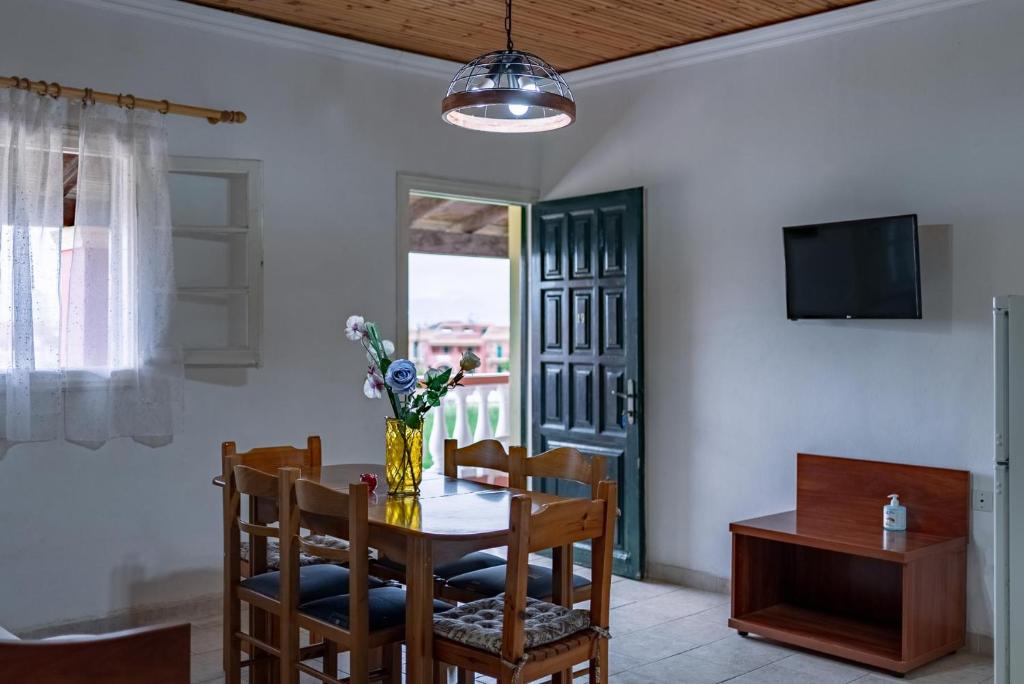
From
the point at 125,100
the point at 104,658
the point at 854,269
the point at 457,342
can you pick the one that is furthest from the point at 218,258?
the point at 457,342

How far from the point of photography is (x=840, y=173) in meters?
4.50

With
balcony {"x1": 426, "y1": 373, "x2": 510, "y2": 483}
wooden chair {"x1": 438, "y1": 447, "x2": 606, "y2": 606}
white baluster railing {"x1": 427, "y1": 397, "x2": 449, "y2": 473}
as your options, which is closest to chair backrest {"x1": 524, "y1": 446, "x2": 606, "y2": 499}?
wooden chair {"x1": 438, "y1": 447, "x2": 606, "y2": 606}

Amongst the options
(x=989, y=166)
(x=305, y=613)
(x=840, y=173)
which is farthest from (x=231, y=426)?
(x=989, y=166)

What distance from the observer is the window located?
14.6 feet

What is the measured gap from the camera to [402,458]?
132 inches

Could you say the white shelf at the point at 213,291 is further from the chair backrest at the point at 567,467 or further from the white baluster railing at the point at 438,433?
the white baluster railing at the point at 438,433

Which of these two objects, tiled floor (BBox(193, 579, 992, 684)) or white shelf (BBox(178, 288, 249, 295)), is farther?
white shelf (BBox(178, 288, 249, 295))

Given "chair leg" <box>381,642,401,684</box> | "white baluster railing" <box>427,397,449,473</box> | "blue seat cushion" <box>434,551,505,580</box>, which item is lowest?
"chair leg" <box>381,642,401,684</box>

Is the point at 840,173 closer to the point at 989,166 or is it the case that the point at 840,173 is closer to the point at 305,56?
the point at 989,166

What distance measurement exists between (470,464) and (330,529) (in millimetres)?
984

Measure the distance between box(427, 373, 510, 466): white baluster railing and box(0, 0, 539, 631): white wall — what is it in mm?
1390

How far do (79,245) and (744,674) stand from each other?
10.4 ft

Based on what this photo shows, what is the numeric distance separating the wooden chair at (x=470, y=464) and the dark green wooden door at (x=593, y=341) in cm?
151

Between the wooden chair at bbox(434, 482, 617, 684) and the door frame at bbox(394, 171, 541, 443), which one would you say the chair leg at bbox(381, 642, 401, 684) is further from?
the door frame at bbox(394, 171, 541, 443)
